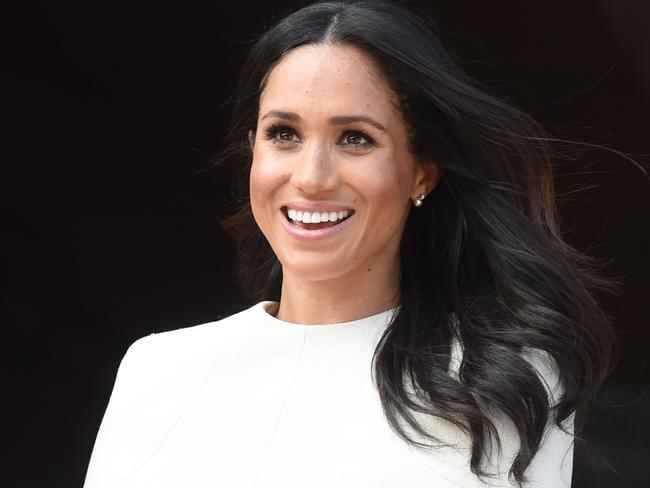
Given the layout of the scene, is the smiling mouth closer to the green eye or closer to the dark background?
the green eye

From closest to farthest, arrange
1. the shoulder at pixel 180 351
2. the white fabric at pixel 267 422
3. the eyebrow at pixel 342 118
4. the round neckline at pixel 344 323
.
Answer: the white fabric at pixel 267 422
the eyebrow at pixel 342 118
the round neckline at pixel 344 323
the shoulder at pixel 180 351

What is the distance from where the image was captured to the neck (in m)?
3.35

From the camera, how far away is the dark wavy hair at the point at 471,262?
3096 mm

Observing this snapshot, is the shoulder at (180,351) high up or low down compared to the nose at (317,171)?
down

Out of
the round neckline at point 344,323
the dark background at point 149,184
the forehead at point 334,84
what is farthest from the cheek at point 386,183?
the dark background at point 149,184

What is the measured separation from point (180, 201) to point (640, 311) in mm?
2178

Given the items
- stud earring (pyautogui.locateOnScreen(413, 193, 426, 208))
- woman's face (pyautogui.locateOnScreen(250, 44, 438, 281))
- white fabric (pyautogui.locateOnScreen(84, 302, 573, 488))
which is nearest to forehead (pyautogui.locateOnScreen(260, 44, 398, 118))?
woman's face (pyautogui.locateOnScreen(250, 44, 438, 281))

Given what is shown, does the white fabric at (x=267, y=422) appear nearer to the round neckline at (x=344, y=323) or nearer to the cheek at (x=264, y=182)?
the round neckline at (x=344, y=323)

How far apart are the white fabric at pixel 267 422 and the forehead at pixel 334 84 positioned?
50 cm

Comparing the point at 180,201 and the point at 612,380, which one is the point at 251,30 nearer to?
the point at 180,201

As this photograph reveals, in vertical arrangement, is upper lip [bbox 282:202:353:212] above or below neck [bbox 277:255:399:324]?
above

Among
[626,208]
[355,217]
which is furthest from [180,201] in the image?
[355,217]

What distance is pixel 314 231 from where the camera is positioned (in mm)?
3230

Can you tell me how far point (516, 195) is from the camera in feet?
11.4
